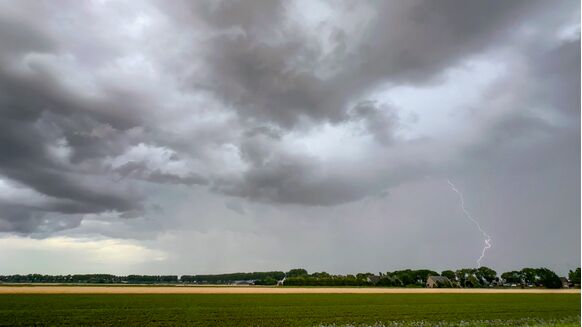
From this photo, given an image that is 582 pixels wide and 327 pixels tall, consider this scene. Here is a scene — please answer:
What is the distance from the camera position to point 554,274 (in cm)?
16838

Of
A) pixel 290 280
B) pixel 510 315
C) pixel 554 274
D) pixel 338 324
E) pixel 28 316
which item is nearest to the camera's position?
pixel 338 324

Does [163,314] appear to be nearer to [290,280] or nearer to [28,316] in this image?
[28,316]

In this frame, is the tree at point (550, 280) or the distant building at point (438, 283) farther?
the distant building at point (438, 283)

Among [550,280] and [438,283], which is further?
[438,283]

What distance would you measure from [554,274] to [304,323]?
172m

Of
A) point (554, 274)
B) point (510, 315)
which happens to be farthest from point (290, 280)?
point (510, 315)

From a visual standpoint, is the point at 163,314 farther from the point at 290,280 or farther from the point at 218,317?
the point at 290,280

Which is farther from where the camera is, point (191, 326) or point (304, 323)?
point (304, 323)

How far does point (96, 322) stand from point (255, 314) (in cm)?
1573

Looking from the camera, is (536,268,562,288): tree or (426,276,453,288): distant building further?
(426,276,453,288): distant building

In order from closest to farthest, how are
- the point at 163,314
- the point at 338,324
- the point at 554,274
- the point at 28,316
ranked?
the point at 338,324 < the point at 28,316 < the point at 163,314 < the point at 554,274

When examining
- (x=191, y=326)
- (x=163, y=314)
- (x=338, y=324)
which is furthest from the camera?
(x=163, y=314)

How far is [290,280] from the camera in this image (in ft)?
601

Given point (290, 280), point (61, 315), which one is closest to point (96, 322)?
point (61, 315)
